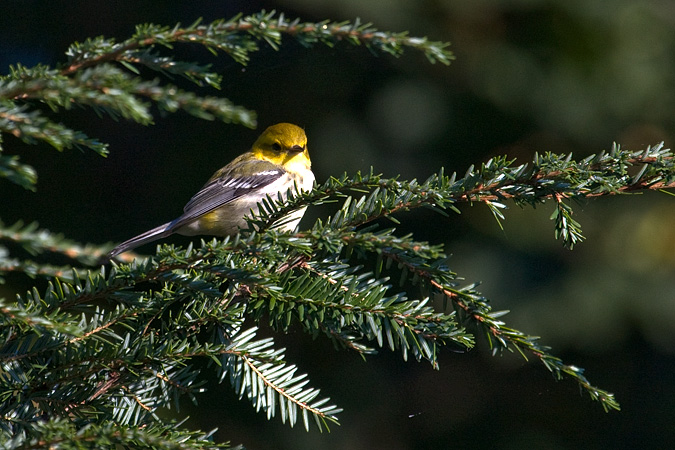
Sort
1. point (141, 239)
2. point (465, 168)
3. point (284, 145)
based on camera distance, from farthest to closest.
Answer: point (465, 168) → point (284, 145) → point (141, 239)

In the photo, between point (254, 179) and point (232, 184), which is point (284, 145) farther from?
point (232, 184)

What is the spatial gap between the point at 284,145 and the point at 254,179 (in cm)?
25

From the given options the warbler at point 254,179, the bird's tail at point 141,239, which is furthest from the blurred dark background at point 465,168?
the bird's tail at point 141,239

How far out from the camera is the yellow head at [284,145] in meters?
3.60

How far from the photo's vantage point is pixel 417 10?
12.9ft

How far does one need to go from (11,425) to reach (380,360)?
2671 mm

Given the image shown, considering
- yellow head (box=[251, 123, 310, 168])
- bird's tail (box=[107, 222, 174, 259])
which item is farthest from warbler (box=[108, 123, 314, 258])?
bird's tail (box=[107, 222, 174, 259])

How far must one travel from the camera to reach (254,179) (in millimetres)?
3680

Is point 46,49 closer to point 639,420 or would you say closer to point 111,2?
point 111,2

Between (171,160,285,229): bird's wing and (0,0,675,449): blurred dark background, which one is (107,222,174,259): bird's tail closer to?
(171,160,285,229): bird's wing

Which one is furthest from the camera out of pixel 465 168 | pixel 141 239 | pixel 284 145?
pixel 465 168

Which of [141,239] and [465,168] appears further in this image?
[465,168]

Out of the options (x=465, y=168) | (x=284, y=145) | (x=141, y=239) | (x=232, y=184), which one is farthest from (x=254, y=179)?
(x=465, y=168)

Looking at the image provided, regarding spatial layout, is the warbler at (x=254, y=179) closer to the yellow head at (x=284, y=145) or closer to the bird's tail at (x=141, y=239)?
the yellow head at (x=284, y=145)
